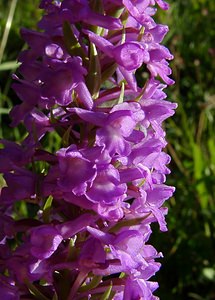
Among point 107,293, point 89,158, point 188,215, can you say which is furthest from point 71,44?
point 188,215

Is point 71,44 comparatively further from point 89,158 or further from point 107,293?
point 107,293

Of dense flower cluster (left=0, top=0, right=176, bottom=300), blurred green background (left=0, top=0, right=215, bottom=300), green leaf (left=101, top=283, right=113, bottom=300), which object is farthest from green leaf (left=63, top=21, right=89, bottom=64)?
blurred green background (left=0, top=0, right=215, bottom=300)

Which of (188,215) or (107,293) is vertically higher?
(107,293)

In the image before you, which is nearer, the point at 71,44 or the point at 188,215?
the point at 71,44

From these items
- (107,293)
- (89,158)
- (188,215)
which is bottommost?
(188,215)

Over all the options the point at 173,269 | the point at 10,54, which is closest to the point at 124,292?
the point at 173,269

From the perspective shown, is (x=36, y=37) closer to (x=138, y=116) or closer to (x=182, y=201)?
(x=138, y=116)

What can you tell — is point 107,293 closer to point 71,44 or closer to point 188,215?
point 71,44

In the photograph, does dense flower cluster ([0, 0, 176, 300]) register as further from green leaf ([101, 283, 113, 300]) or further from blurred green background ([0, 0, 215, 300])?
blurred green background ([0, 0, 215, 300])
